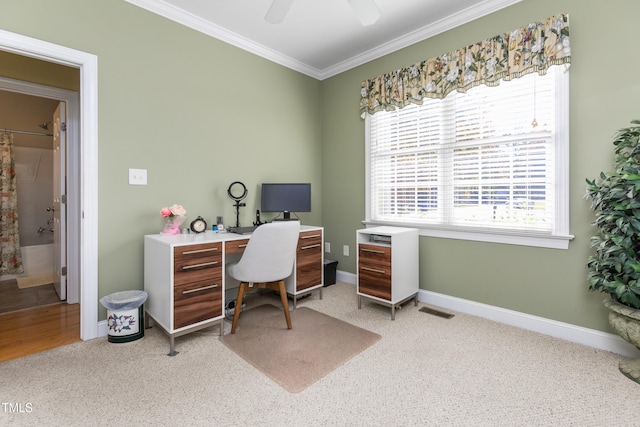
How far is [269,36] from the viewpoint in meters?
3.07

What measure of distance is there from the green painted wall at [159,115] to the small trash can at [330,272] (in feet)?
3.43

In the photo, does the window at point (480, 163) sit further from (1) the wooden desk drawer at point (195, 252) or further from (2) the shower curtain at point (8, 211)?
(2) the shower curtain at point (8, 211)

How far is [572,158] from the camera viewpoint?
2199 mm

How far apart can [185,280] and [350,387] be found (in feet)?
4.22

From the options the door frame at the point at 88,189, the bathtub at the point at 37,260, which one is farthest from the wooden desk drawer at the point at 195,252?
the bathtub at the point at 37,260

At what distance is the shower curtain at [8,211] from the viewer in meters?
3.94

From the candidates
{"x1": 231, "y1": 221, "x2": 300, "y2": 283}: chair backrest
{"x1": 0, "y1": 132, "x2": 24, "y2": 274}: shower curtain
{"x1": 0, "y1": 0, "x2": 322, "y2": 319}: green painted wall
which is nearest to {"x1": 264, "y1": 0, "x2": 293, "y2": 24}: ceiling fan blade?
{"x1": 0, "y1": 0, "x2": 322, "y2": 319}: green painted wall

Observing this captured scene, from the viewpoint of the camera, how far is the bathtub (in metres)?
4.03

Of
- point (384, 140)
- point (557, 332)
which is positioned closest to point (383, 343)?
point (557, 332)

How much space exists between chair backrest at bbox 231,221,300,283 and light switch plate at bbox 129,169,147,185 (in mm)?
1063

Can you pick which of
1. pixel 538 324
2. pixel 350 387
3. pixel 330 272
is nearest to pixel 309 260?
pixel 330 272

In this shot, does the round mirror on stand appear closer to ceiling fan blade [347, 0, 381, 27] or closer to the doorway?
the doorway

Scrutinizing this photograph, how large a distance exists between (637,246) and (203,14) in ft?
12.0

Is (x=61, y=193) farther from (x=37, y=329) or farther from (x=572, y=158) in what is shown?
(x=572, y=158)
